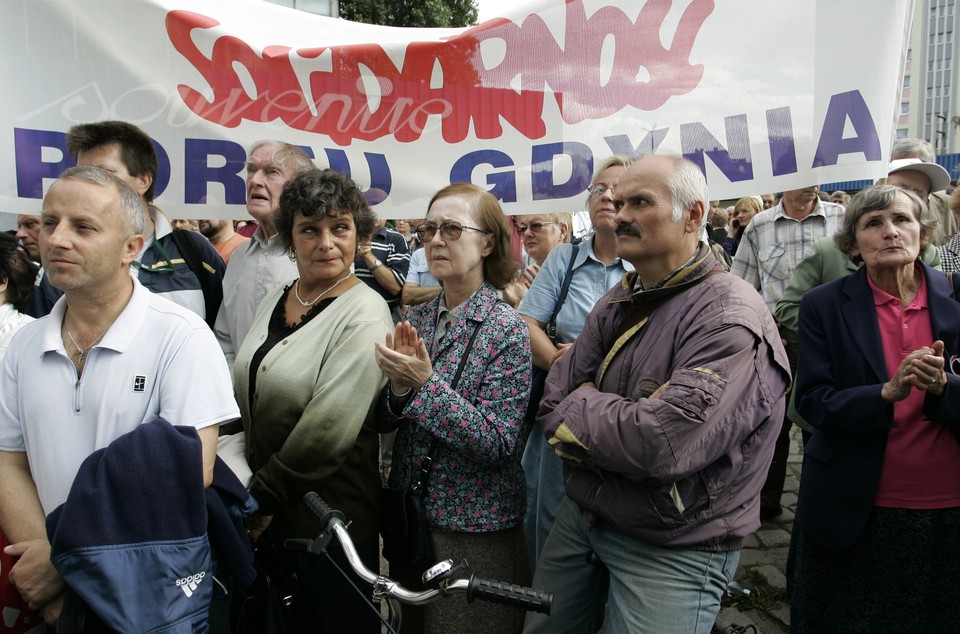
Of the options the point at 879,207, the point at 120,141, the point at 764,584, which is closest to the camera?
the point at 879,207

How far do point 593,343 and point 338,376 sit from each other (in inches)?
35.7

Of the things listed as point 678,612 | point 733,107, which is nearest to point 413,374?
point 678,612

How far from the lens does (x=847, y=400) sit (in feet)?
8.29

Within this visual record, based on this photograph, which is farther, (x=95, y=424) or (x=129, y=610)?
(x=95, y=424)

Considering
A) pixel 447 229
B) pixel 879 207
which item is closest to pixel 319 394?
pixel 447 229

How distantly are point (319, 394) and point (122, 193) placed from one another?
0.89 m

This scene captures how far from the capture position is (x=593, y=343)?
236 centimetres

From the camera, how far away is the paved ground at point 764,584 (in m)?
3.49

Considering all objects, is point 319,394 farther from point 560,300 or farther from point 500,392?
point 560,300

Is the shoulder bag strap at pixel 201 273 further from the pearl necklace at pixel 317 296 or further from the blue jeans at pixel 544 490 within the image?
the blue jeans at pixel 544 490

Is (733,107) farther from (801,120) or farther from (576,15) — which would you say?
(576,15)

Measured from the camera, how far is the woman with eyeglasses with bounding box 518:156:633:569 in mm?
3037

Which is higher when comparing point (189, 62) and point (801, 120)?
point (189, 62)

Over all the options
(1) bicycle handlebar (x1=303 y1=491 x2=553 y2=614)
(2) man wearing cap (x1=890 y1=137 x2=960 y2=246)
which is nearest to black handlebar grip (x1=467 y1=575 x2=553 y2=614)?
(1) bicycle handlebar (x1=303 y1=491 x2=553 y2=614)
